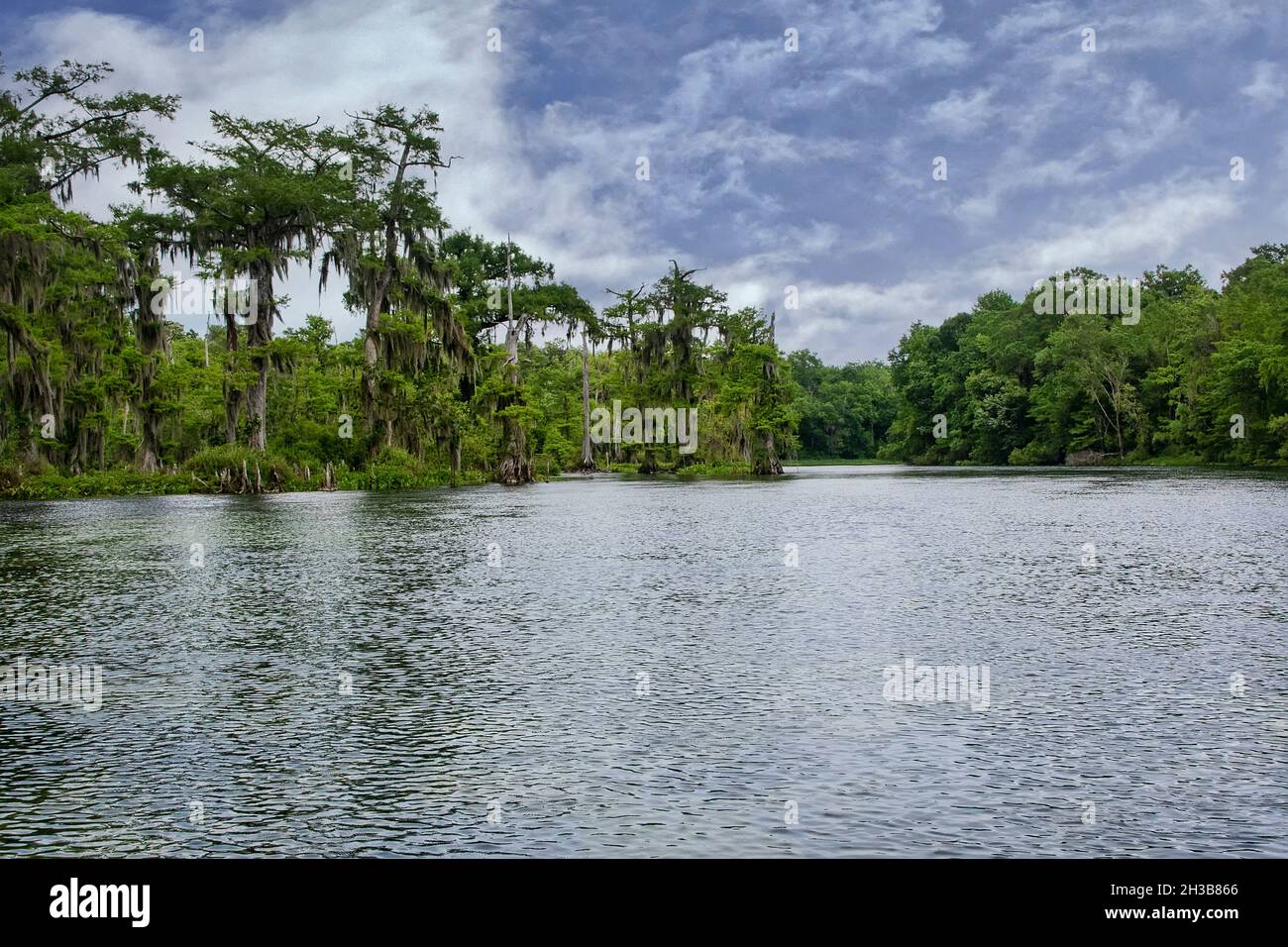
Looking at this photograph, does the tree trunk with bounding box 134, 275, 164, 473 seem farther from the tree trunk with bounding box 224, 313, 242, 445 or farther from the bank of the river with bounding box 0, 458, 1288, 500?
the tree trunk with bounding box 224, 313, 242, 445

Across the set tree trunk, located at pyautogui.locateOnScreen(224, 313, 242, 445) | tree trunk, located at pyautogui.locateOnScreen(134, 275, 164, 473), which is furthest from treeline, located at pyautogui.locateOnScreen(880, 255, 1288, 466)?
tree trunk, located at pyautogui.locateOnScreen(134, 275, 164, 473)

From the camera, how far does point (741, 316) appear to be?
82312 millimetres

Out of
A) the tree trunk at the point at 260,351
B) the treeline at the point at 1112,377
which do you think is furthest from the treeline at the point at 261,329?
the treeline at the point at 1112,377

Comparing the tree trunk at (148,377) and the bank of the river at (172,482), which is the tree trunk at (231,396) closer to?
the tree trunk at (148,377)

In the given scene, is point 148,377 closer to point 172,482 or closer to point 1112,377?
point 172,482

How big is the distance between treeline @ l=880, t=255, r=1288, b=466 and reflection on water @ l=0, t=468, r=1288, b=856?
56.2m

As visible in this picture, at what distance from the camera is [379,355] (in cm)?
5888

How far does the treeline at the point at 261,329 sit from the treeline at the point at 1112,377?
2868 cm

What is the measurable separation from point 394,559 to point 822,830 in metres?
16.0

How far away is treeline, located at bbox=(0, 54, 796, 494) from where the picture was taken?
46031 millimetres

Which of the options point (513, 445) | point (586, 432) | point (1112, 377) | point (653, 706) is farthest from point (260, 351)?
point (1112, 377)

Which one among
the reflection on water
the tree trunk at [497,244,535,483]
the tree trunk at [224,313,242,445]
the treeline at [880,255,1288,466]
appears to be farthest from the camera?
the treeline at [880,255,1288,466]

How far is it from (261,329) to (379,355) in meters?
6.92
